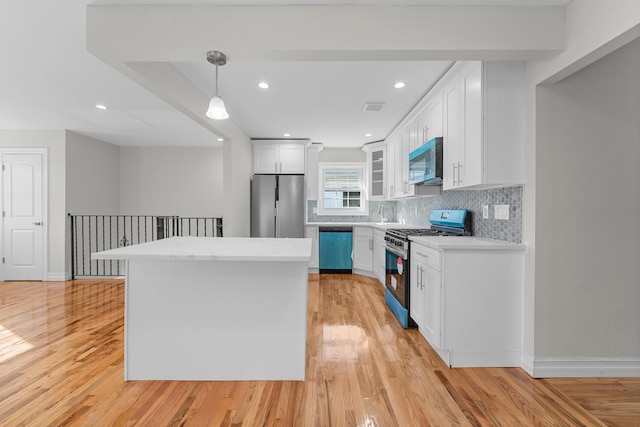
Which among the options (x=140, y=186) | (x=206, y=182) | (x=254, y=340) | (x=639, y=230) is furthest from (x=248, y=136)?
(x=639, y=230)

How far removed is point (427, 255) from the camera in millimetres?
2682

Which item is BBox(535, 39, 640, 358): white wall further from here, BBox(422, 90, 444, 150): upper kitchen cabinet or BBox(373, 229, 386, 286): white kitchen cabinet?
BBox(373, 229, 386, 286): white kitchen cabinet

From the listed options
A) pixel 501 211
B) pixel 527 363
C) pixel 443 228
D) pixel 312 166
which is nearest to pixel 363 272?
pixel 312 166

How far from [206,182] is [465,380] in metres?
5.91

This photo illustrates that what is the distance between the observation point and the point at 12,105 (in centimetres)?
397

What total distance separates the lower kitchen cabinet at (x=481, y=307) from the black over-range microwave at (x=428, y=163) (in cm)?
99

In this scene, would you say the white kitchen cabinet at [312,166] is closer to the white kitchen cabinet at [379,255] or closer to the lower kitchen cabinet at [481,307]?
the white kitchen cabinet at [379,255]

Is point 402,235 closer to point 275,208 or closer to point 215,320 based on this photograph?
point 215,320

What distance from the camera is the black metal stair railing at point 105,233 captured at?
5.31 metres

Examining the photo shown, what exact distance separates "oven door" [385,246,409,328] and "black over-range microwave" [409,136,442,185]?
781 mm

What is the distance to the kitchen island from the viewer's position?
217 centimetres

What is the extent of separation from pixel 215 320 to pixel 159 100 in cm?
286

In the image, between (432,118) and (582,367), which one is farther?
(432,118)

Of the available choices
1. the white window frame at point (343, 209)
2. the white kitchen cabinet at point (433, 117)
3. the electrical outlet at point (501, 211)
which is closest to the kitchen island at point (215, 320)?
the electrical outlet at point (501, 211)
